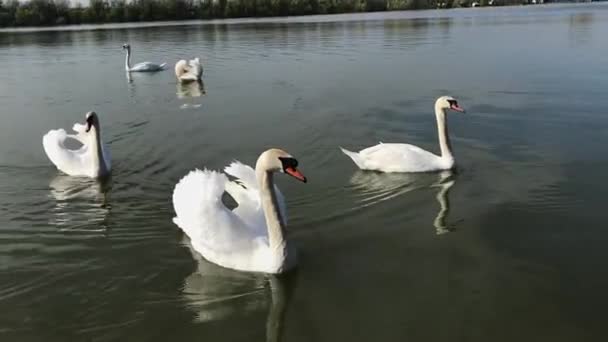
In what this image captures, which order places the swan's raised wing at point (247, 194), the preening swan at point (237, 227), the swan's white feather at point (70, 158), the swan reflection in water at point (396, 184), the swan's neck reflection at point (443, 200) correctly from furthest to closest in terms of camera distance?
Answer: the swan's white feather at point (70, 158) < the swan reflection in water at point (396, 184) < the swan's neck reflection at point (443, 200) < the swan's raised wing at point (247, 194) < the preening swan at point (237, 227)

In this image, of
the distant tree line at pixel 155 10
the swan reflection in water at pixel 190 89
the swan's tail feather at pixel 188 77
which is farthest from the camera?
the distant tree line at pixel 155 10

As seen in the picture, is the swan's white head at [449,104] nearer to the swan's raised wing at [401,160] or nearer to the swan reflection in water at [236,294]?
the swan's raised wing at [401,160]

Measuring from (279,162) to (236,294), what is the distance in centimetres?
113

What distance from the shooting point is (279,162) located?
5.04m

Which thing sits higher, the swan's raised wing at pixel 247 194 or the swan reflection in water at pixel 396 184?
the swan's raised wing at pixel 247 194

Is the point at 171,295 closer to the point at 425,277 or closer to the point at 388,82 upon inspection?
the point at 425,277

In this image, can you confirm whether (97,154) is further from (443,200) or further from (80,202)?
(443,200)

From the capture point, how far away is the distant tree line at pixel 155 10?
6769 cm

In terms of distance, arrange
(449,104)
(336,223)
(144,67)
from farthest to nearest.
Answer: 1. (144,67)
2. (449,104)
3. (336,223)

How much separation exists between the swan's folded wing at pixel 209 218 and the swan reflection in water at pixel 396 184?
6.72ft

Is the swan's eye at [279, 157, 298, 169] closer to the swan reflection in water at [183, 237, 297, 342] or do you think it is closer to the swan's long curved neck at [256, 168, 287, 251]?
the swan's long curved neck at [256, 168, 287, 251]

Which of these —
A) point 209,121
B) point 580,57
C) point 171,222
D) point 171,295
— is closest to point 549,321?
point 171,295

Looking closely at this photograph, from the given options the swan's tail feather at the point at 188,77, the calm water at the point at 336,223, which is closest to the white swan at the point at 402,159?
the calm water at the point at 336,223

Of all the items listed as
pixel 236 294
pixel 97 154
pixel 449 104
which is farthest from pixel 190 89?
pixel 236 294
